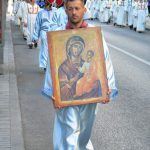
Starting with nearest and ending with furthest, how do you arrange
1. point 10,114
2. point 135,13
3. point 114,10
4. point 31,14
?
point 10,114 → point 31,14 → point 135,13 → point 114,10

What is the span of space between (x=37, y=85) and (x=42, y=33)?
2037mm

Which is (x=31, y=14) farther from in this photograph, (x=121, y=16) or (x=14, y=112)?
(x=121, y=16)

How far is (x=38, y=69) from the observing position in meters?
13.2

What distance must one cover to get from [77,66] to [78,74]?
0.07m

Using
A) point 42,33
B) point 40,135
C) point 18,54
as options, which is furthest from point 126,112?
point 18,54

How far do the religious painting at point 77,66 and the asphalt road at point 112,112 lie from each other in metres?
1.71

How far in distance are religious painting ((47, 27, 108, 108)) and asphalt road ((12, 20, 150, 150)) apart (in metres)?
1.71

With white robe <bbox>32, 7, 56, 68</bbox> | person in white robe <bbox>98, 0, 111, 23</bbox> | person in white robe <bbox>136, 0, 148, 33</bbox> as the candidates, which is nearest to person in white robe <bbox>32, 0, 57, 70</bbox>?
white robe <bbox>32, 7, 56, 68</bbox>

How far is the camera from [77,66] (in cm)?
487

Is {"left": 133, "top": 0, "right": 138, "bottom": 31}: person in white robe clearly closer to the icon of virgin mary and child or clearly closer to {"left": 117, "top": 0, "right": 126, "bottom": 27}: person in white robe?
{"left": 117, "top": 0, "right": 126, "bottom": 27}: person in white robe

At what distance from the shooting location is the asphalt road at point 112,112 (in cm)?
677

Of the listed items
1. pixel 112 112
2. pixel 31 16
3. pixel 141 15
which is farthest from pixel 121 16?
pixel 112 112

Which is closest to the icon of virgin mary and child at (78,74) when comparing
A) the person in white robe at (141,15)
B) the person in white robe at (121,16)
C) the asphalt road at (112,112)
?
the asphalt road at (112,112)

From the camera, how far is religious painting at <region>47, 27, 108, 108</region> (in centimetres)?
480
